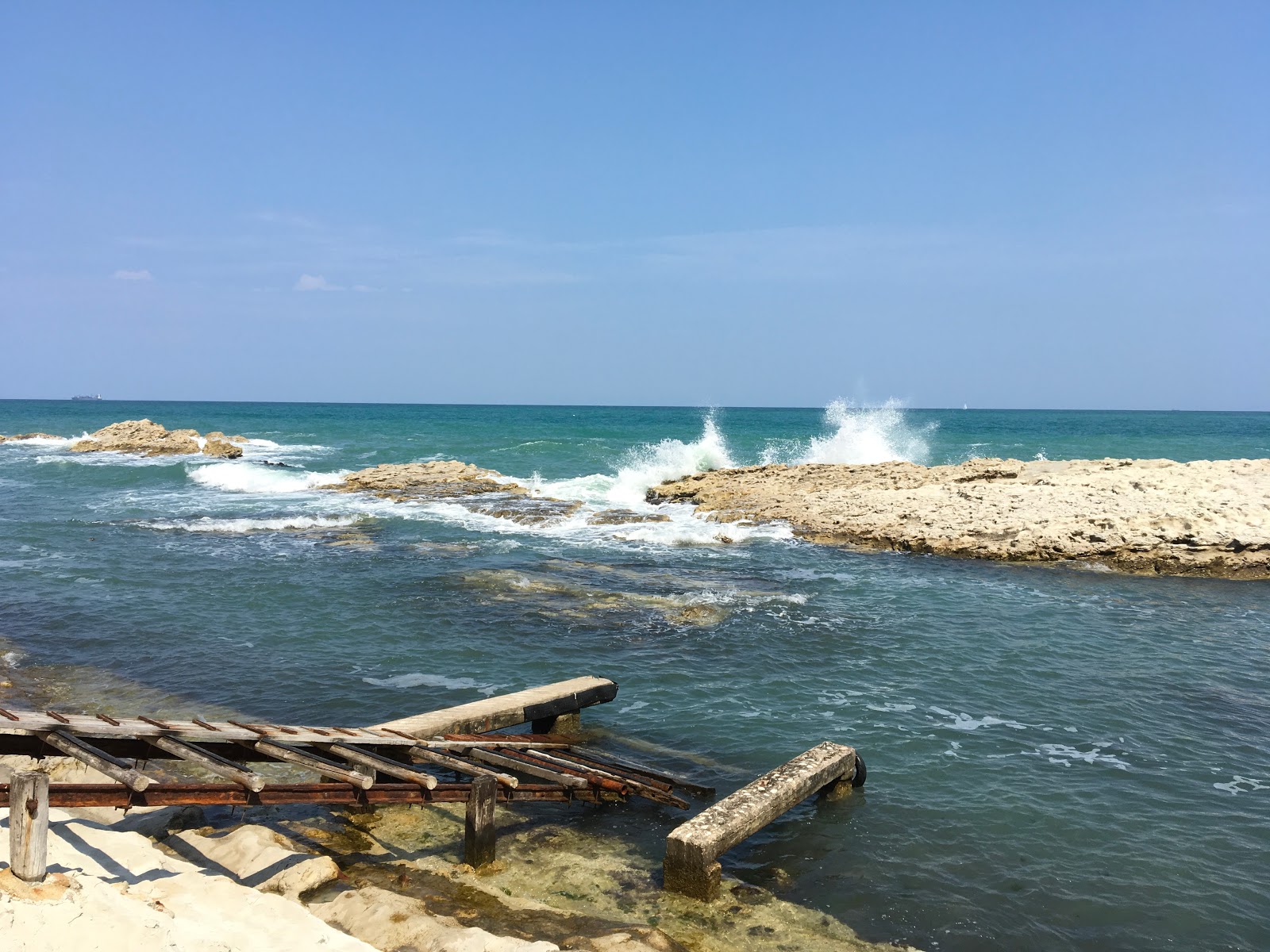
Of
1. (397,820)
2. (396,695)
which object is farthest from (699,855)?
(396,695)

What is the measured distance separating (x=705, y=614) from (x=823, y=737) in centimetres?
466

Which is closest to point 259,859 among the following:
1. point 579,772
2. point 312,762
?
point 312,762

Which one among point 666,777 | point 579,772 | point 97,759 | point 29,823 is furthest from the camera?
point 666,777

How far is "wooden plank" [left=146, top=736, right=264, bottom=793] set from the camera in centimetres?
551

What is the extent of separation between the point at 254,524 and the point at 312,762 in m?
17.9

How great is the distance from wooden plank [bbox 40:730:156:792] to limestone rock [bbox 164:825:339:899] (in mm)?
996

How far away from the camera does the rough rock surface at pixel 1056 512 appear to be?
16.8 meters

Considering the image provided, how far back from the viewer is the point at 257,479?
3256cm

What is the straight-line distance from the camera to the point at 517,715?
853 cm

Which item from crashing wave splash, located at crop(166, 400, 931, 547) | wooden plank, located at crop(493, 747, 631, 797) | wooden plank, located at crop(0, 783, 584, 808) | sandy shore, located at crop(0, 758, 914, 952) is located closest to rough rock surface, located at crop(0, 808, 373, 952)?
sandy shore, located at crop(0, 758, 914, 952)

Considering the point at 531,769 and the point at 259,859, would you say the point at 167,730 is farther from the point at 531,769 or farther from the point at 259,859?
the point at 531,769

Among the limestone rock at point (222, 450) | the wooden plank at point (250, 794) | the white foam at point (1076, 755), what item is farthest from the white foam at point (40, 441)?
the white foam at point (1076, 755)

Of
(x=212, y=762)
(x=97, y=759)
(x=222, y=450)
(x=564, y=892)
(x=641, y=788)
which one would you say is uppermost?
(x=222, y=450)

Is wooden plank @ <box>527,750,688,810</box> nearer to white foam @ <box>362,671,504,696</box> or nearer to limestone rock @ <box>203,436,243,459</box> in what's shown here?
white foam @ <box>362,671,504,696</box>
